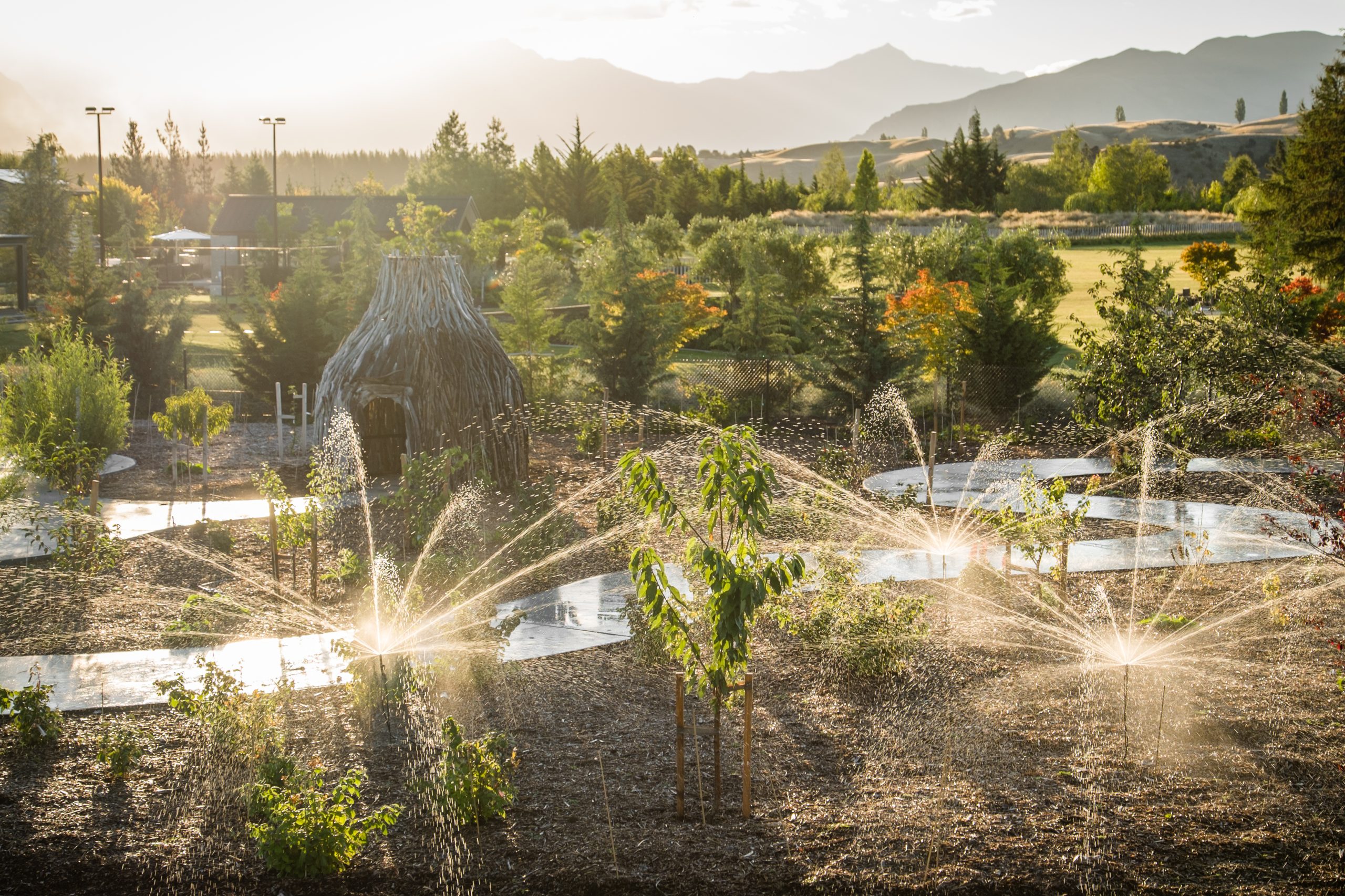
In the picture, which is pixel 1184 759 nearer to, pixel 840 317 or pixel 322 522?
pixel 322 522

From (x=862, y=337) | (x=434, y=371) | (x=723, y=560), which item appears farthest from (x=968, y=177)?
(x=723, y=560)

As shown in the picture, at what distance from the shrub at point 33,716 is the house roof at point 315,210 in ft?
169

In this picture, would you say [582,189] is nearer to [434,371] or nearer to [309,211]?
[309,211]

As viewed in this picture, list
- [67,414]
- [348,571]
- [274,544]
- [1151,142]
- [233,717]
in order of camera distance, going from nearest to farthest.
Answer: [233,717], [348,571], [274,544], [67,414], [1151,142]

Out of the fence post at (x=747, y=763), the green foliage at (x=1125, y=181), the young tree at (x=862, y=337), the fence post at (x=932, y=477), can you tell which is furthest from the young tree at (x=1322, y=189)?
the green foliage at (x=1125, y=181)

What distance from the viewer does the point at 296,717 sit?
7.02 metres

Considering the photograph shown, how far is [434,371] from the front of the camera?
13250 millimetres

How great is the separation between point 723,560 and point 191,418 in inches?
471

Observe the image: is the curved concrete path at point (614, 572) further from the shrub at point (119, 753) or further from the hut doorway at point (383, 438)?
the hut doorway at point (383, 438)

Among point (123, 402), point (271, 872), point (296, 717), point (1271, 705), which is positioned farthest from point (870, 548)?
point (123, 402)

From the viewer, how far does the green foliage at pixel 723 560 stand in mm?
5559

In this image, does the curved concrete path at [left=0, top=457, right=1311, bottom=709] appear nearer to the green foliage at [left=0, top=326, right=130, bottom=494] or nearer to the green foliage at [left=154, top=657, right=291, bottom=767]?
the green foliage at [left=0, top=326, right=130, bottom=494]

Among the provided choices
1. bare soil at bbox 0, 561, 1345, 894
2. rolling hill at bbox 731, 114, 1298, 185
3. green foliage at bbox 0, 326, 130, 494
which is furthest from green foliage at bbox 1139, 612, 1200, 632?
rolling hill at bbox 731, 114, 1298, 185

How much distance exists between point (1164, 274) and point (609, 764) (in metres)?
14.1
